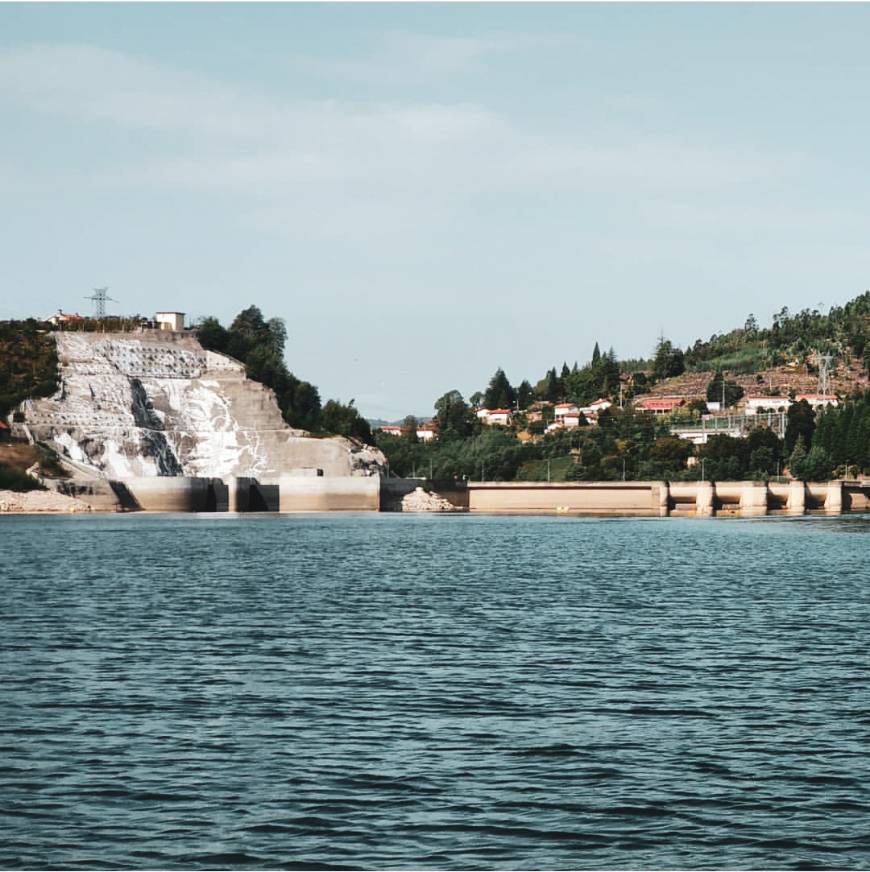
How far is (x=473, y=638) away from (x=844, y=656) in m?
12.6

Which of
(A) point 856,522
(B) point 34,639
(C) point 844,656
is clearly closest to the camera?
(C) point 844,656

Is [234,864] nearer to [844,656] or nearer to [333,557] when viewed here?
[844,656]

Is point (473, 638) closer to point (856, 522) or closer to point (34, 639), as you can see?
point (34, 639)

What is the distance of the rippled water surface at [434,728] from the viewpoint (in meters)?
24.1

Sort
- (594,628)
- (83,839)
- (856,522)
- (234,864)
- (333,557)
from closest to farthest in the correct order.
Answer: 1. (234,864)
2. (83,839)
3. (594,628)
4. (333,557)
5. (856,522)

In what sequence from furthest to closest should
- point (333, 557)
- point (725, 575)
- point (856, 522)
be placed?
point (856, 522) < point (333, 557) < point (725, 575)

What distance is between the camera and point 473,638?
51.2 meters

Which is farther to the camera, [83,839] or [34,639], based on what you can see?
[34,639]

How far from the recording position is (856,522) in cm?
18950

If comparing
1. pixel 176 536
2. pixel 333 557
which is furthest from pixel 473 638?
pixel 176 536

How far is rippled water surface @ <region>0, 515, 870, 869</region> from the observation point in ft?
78.9

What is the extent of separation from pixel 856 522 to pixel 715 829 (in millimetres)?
172275

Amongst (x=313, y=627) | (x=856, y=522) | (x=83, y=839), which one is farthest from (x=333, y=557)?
(x=856, y=522)

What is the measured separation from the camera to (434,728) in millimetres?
33156
